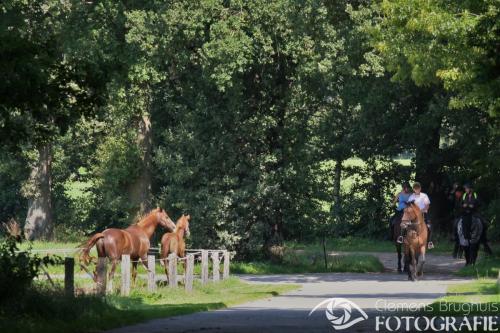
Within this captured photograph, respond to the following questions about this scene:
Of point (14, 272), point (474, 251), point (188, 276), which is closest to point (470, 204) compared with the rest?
point (474, 251)

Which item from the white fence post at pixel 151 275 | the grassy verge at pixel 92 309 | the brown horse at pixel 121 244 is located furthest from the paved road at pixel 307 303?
the brown horse at pixel 121 244

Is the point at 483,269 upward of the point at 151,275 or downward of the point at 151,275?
downward

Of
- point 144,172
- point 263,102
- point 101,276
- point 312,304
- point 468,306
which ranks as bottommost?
point 312,304

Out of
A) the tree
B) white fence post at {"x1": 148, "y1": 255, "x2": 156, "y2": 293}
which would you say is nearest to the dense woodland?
white fence post at {"x1": 148, "y1": 255, "x2": 156, "y2": 293}

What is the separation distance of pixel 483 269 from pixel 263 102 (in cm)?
1007

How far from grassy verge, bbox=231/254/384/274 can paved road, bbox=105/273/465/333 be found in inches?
79.1

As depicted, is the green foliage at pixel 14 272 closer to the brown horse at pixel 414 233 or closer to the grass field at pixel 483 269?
Result: the brown horse at pixel 414 233

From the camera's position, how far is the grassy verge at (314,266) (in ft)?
135

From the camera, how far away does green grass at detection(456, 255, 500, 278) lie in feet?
118

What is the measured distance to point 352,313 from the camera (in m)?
21.6

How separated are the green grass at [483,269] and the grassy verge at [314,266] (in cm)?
357

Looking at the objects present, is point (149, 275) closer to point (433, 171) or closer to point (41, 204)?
point (433, 171)

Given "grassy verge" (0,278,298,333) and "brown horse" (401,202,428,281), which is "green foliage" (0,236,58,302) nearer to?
"grassy verge" (0,278,298,333)

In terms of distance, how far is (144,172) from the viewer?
51406 mm
